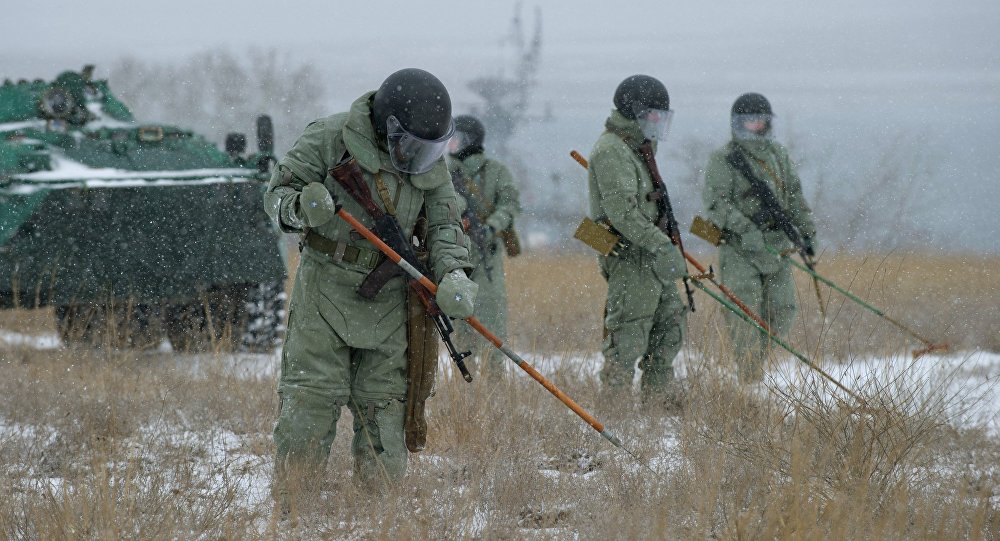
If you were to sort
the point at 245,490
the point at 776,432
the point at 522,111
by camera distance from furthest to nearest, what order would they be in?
the point at 522,111
the point at 776,432
the point at 245,490

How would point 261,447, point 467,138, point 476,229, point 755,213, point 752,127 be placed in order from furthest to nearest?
point 467,138 → point 476,229 → point 752,127 → point 755,213 → point 261,447

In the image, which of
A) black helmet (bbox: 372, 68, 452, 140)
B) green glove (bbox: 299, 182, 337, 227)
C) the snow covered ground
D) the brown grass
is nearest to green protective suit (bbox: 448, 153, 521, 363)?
the brown grass

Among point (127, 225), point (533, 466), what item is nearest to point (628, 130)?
point (533, 466)

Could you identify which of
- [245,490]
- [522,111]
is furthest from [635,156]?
[522,111]

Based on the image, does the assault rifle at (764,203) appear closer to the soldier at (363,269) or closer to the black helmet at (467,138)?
the black helmet at (467,138)

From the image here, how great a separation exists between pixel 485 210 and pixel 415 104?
13.2ft

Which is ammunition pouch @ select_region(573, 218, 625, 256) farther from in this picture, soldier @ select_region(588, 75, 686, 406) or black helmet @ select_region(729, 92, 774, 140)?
black helmet @ select_region(729, 92, 774, 140)

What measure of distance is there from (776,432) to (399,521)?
70.0 inches

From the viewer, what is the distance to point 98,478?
145 inches

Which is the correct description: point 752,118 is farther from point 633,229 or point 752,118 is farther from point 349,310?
point 349,310

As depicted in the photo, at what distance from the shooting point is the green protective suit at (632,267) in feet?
20.0

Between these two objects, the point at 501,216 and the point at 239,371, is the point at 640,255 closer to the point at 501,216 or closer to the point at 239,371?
the point at 501,216

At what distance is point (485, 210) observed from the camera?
797 cm

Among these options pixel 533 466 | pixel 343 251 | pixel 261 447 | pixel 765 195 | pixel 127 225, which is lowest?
pixel 261 447
